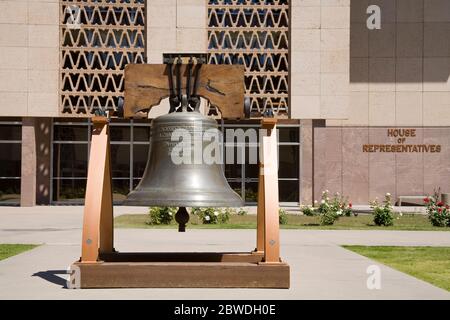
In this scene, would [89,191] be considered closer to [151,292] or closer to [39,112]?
[151,292]

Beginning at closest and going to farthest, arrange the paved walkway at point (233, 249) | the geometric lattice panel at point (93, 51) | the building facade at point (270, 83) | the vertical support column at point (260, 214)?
the paved walkway at point (233, 249), the vertical support column at point (260, 214), the building facade at point (270, 83), the geometric lattice panel at point (93, 51)

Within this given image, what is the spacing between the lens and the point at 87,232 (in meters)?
8.48

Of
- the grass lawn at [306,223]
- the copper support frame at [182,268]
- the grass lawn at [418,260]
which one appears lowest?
the grass lawn at [306,223]

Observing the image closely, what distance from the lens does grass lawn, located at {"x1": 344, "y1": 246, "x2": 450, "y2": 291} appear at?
10.3 m

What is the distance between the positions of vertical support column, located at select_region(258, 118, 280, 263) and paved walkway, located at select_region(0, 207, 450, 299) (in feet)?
1.71

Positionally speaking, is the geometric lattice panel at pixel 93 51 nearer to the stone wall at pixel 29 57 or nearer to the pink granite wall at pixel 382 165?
the stone wall at pixel 29 57

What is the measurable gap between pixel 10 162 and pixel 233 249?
83.0 feet

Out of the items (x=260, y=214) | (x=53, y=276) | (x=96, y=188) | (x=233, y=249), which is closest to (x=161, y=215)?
(x=233, y=249)

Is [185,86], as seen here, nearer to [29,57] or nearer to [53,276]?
[53,276]

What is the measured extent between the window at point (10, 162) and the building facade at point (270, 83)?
0.17 feet

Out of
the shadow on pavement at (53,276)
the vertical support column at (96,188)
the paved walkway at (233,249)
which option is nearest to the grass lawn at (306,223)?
the paved walkway at (233,249)

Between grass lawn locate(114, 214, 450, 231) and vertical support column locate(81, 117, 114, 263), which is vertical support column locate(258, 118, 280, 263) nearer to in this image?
vertical support column locate(81, 117, 114, 263)

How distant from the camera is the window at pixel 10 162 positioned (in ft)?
118
